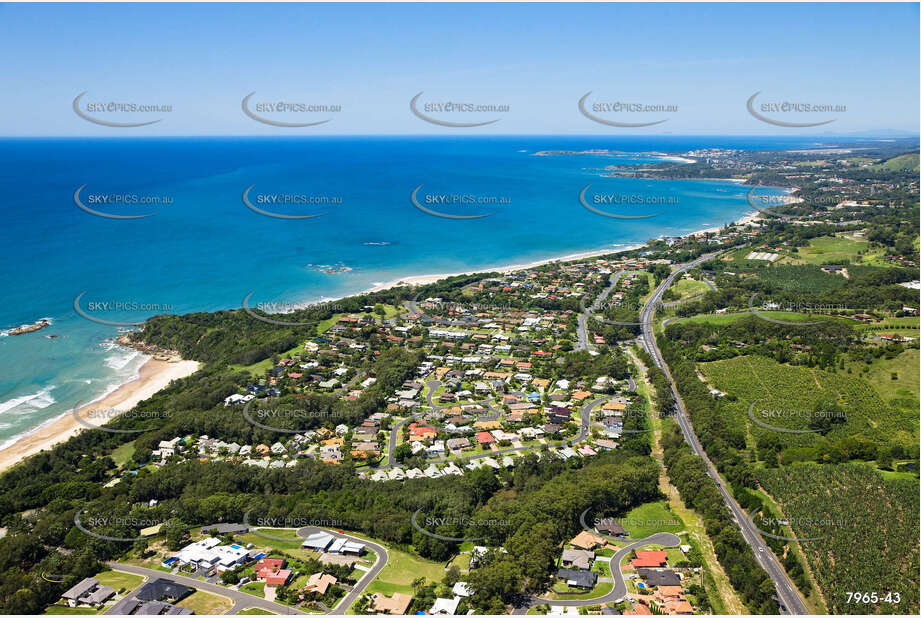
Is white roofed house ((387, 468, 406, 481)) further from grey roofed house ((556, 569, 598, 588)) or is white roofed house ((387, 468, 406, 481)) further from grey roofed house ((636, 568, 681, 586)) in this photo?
grey roofed house ((636, 568, 681, 586))

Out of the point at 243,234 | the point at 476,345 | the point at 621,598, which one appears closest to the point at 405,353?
the point at 476,345

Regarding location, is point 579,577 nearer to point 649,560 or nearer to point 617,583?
point 617,583

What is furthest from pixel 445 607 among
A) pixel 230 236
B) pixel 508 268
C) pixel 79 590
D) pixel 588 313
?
pixel 230 236

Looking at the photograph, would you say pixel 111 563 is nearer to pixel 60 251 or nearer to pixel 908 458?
pixel 908 458

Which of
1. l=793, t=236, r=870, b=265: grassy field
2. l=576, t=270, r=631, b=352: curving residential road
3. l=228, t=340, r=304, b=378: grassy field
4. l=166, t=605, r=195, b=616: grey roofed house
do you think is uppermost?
l=793, t=236, r=870, b=265: grassy field

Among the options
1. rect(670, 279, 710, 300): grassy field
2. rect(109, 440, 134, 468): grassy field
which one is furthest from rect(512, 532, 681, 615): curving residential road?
rect(670, 279, 710, 300): grassy field

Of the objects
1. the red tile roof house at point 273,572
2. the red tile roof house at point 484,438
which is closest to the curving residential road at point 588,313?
the red tile roof house at point 484,438

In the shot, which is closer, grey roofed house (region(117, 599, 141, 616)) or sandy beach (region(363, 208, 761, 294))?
grey roofed house (region(117, 599, 141, 616))

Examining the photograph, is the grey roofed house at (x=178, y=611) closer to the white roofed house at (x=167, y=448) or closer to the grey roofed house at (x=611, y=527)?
the white roofed house at (x=167, y=448)
